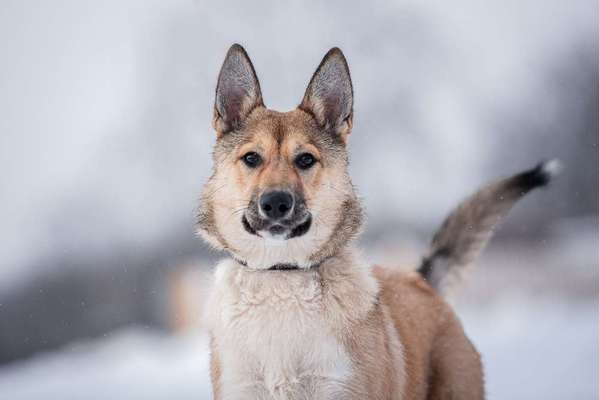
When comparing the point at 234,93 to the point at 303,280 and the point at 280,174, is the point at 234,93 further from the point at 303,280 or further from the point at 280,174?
the point at 303,280

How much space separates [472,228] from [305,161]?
1743 mm

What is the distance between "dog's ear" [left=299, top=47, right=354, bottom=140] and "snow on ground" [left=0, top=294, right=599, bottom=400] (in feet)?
9.14

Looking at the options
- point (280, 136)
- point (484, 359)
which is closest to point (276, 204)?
point (280, 136)

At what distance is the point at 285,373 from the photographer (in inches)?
119

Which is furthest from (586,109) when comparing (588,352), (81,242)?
(81,242)

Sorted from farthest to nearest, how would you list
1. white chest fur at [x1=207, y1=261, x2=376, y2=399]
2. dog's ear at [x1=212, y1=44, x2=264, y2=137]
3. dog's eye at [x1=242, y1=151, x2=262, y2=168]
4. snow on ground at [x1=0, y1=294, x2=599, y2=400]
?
1. snow on ground at [x1=0, y1=294, x2=599, y2=400]
2. dog's ear at [x1=212, y1=44, x2=264, y2=137]
3. dog's eye at [x1=242, y1=151, x2=262, y2=168]
4. white chest fur at [x1=207, y1=261, x2=376, y2=399]

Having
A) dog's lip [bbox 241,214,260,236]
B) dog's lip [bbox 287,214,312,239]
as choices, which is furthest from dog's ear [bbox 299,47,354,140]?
dog's lip [bbox 241,214,260,236]

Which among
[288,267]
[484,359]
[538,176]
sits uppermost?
[538,176]

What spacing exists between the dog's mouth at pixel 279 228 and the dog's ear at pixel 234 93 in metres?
0.77

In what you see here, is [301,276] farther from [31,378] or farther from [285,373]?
[31,378]

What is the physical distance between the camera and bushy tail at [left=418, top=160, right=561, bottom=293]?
4484 mm

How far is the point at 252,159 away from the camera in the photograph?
11.2ft

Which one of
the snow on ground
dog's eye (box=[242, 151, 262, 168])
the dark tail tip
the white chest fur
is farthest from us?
the snow on ground

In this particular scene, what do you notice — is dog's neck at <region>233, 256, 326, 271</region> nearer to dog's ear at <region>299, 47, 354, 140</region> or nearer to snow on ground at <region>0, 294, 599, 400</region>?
dog's ear at <region>299, 47, 354, 140</region>
